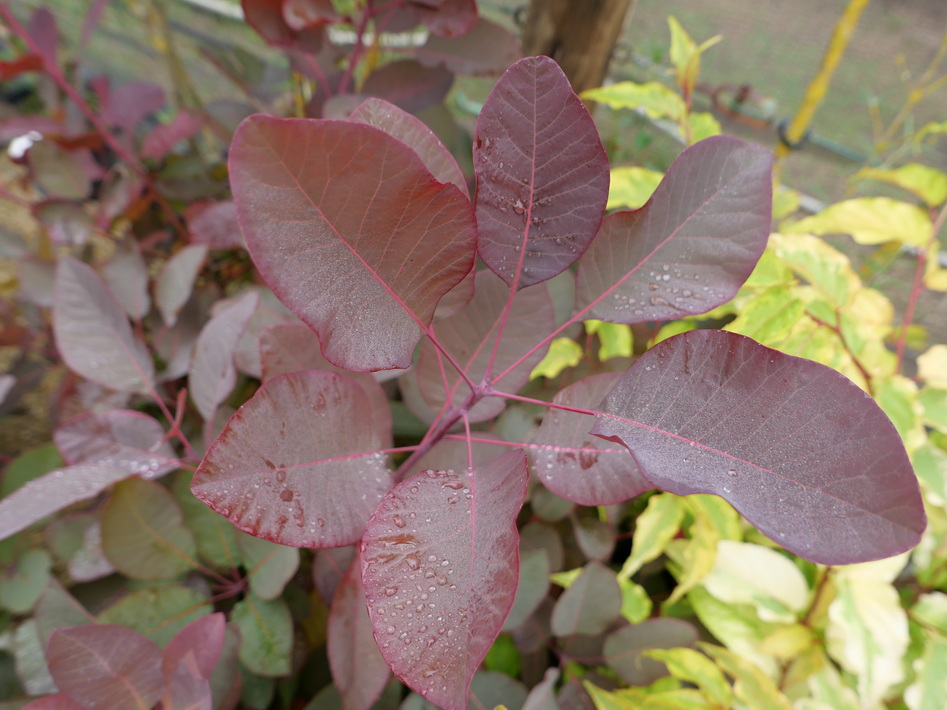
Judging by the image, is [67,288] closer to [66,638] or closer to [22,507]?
[22,507]

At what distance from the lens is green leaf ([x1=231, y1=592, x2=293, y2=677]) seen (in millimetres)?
541

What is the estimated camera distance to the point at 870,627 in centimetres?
66

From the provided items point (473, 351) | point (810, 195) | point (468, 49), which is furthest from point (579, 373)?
point (810, 195)

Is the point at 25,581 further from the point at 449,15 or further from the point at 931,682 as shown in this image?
the point at 931,682

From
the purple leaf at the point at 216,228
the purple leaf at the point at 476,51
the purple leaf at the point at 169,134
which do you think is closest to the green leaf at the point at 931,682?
the purple leaf at the point at 476,51

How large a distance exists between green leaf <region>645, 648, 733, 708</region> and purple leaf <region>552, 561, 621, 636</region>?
0.23ft

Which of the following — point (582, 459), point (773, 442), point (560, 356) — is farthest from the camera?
point (560, 356)

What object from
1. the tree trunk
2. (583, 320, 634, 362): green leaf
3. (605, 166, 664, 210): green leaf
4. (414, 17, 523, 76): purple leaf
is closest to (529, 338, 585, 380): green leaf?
(583, 320, 634, 362): green leaf

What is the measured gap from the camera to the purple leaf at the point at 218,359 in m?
0.56

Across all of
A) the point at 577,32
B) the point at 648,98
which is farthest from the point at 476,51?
the point at 577,32

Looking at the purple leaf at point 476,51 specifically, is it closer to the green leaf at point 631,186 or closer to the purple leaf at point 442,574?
the green leaf at point 631,186

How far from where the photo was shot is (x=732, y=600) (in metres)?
0.73

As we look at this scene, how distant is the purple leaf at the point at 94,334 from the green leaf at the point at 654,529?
590mm

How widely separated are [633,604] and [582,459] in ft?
1.40
